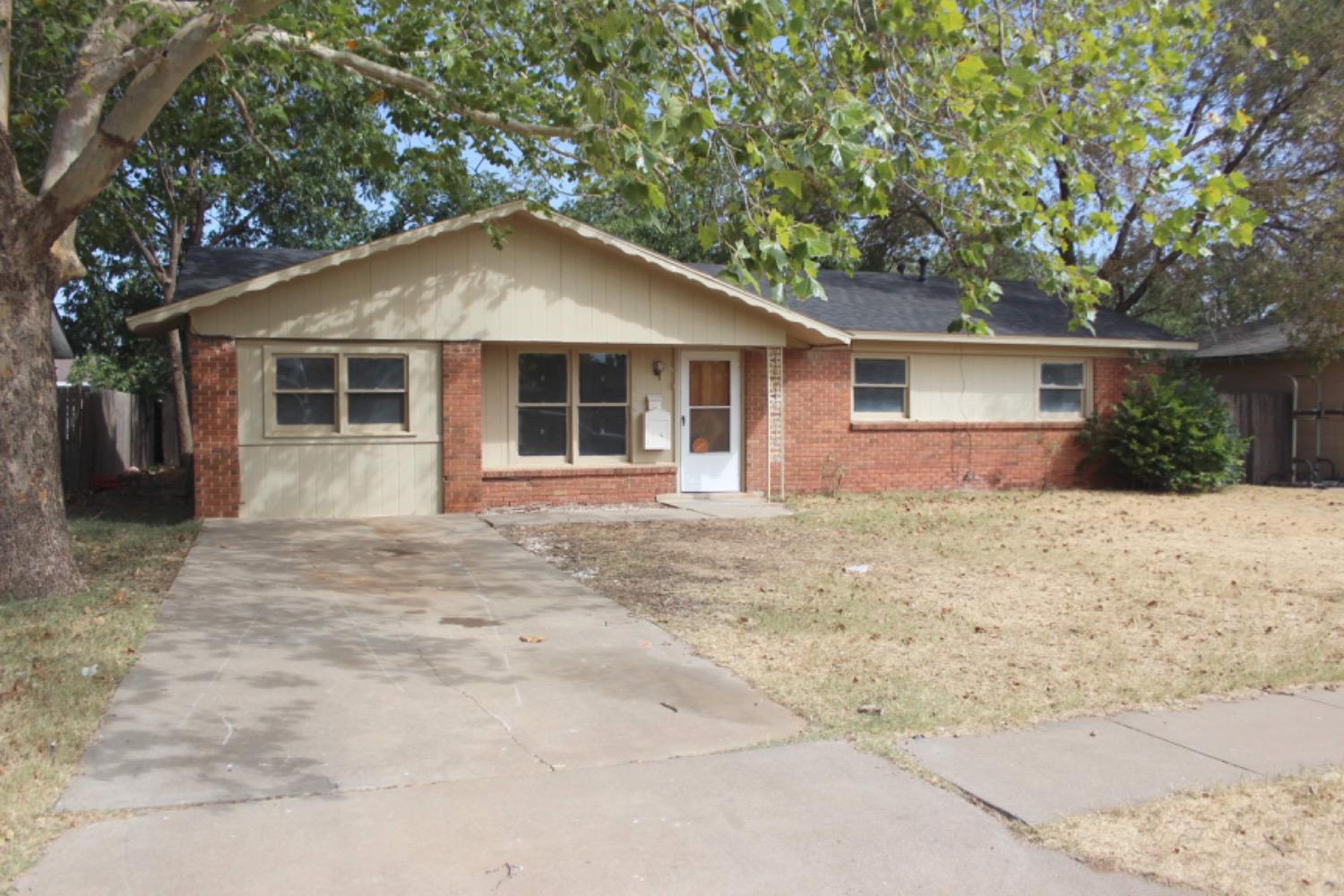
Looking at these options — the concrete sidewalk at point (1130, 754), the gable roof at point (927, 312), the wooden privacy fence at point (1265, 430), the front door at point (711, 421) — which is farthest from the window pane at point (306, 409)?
the wooden privacy fence at point (1265, 430)

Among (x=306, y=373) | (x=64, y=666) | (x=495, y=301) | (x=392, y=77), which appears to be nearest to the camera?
(x=64, y=666)

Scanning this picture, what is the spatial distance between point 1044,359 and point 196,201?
19436mm

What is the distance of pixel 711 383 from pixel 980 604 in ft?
27.4

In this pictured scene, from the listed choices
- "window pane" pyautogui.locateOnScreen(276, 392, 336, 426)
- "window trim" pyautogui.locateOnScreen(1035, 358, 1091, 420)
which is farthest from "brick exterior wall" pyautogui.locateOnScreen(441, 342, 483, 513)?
"window trim" pyautogui.locateOnScreen(1035, 358, 1091, 420)

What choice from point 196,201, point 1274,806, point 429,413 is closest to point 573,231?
point 429,413

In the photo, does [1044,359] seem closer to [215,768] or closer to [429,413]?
[429,413]

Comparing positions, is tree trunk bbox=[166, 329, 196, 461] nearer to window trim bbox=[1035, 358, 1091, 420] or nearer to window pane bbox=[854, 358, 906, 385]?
window pane bbox=[854, 358, 906, 385]

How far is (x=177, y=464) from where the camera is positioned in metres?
27.9

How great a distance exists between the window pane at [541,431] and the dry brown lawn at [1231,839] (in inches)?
461

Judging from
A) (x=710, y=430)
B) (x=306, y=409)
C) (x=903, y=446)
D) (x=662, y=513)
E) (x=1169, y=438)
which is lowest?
(x=662, y=513)

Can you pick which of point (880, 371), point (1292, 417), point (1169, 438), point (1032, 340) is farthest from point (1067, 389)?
point (1292, 417)

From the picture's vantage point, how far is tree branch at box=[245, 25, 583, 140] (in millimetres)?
9750

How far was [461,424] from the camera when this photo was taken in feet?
46.4

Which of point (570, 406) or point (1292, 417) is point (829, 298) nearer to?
point (570, 406)
